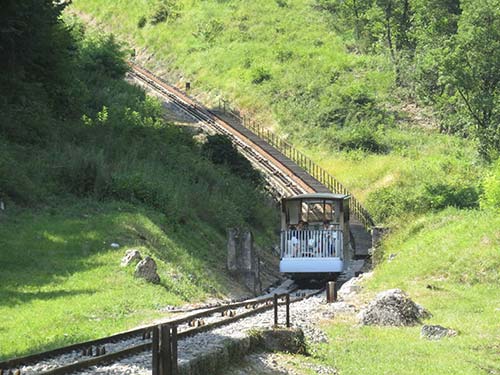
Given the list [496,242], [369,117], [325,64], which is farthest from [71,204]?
[325,64]

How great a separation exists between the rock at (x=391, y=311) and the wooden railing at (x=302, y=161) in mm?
24929

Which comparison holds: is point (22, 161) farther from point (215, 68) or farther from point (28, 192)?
point (215, 68)

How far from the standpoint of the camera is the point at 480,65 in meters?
45.2

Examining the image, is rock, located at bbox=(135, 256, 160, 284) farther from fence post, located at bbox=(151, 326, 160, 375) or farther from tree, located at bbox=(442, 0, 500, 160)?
tree, located at bbox=(442, 0, 500, 160)

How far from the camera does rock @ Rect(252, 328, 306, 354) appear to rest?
15.6 metres

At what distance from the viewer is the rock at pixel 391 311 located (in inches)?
845

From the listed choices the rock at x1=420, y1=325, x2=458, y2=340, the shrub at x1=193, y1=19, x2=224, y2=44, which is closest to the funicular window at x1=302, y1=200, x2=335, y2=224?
the rock at x1=420, y1=325, x2=458, y2=340

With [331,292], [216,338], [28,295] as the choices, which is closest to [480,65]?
[331,292]

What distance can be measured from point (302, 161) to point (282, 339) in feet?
137

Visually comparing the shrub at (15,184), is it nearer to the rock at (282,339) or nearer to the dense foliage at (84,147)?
the dense foliage at (84,147)

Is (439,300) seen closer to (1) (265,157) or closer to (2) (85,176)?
(2) (85,176)

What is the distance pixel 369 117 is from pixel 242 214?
77.5 ft

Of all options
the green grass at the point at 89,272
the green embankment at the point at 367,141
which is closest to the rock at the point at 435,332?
Answer: the green embankment at the point at 367,141

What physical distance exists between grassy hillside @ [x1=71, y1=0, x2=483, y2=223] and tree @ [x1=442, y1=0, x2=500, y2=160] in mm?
2787
